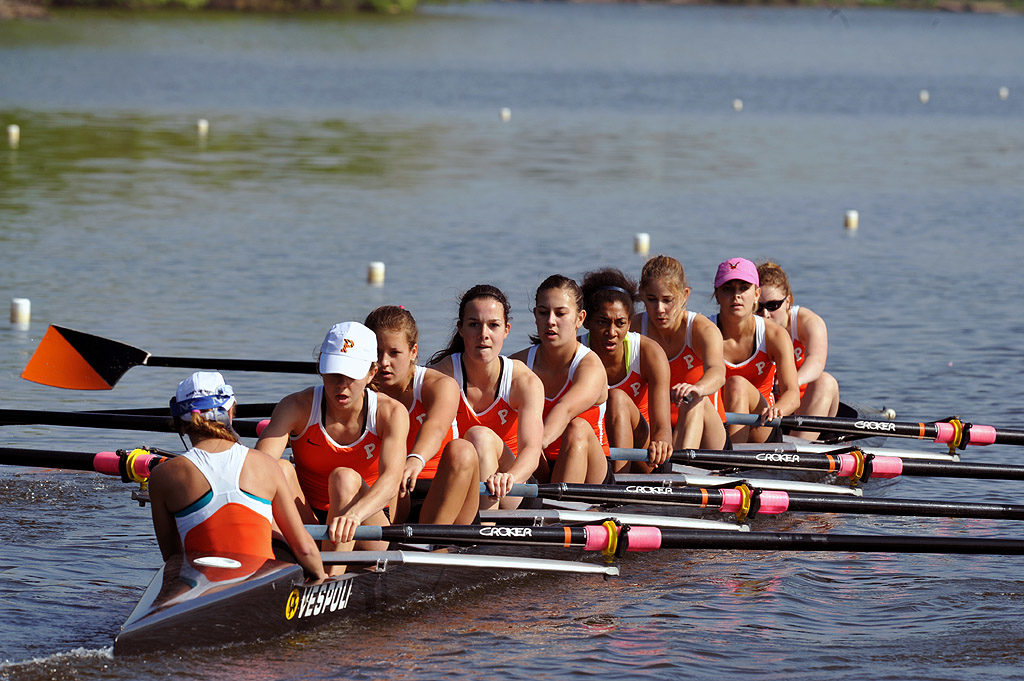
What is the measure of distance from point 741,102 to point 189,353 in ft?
95.8

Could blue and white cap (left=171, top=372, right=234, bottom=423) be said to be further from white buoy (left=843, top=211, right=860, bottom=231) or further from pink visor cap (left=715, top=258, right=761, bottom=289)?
white buoy (left=843, top=211, right=860, bottom=231)

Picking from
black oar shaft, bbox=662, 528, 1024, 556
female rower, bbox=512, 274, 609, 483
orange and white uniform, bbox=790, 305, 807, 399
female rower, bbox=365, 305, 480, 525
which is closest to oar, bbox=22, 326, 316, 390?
female rower, bbox=512, 274, 609, 483

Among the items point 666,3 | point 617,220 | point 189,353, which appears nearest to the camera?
point 189,353

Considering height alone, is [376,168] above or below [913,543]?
above

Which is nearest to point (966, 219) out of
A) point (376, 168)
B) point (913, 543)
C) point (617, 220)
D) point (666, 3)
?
point (617, 220)

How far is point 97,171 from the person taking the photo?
2392 centimetres

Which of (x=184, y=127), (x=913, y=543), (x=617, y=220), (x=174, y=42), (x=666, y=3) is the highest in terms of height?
(x=666, y=3)

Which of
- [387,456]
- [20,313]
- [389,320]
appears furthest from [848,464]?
[20,313]

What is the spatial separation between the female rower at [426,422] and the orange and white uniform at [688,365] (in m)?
2.21

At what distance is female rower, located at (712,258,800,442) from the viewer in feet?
29.7

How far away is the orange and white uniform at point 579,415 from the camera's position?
25.3ft

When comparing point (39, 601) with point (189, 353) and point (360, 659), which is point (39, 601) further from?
point (189, 353)

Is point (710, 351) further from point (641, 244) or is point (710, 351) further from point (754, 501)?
point (641, 244)

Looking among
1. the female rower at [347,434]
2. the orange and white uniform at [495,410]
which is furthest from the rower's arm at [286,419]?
the orange and white uniform at [495,410]
